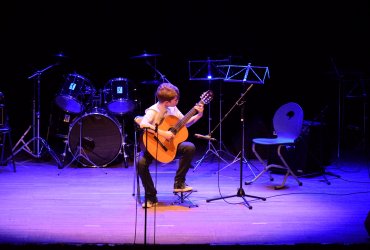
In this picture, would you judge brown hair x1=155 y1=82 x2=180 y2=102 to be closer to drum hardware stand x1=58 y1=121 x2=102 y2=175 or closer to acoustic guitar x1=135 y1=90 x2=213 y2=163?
acoustic guitar x1=135 y1=90 x2=213 y2=163

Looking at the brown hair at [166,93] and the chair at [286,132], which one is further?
the chair at [286,132]

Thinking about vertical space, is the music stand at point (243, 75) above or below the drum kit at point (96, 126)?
above

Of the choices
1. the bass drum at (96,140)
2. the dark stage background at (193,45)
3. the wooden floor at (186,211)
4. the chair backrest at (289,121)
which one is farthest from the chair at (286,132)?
the bass drum at (96,140)

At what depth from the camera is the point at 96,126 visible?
336 inches

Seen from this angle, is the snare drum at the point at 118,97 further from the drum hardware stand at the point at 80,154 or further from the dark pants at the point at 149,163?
the dark pants at the point at 149,163

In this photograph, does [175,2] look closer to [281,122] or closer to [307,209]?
[281,122]

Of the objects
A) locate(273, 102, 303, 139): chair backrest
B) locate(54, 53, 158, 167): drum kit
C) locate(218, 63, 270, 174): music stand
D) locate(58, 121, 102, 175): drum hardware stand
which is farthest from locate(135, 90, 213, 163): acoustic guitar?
locate(58, 121, 102, 175): drum hardware stand

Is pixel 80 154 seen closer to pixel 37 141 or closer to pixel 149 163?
pixel 37 141

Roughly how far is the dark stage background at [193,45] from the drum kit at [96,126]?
0.71 m

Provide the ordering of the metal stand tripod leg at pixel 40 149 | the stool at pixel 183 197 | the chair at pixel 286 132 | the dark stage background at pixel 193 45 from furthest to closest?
the dark stage background at pixel 193 45 → the metal stand tripod leg at pixel 40 149 → the chair at pixel 286 132 → the stool at pixel 183 197

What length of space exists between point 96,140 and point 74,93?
0.91 metres

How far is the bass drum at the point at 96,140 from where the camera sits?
8.49 m

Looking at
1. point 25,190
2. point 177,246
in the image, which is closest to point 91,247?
point 177,246

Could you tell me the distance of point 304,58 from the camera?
9.41 m
